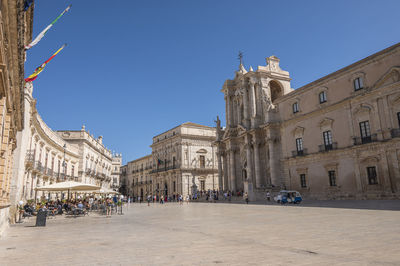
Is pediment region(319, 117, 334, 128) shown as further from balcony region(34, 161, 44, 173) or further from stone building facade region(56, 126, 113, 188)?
stone building facade region(56, 126, 113, 188)

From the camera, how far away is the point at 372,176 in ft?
74.7

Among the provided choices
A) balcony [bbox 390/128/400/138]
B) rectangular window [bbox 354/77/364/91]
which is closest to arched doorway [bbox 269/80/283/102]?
rectangular window [bbox 354/77/364/91]

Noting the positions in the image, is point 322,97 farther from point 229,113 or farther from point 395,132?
point 229,113

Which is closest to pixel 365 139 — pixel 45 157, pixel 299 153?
pixel 299 153

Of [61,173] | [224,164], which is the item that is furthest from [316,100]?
[61,173]

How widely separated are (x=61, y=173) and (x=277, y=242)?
34.7 metres

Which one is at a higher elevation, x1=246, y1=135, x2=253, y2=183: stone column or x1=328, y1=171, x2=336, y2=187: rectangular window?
x1=246, y1=135, x2=253, y2=183: stone column

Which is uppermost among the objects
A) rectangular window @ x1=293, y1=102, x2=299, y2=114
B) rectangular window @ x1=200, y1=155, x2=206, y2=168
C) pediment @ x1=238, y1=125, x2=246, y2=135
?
rectangular window @ x1=293, y1=102, x2=299, y2=114

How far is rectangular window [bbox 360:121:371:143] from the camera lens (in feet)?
76.8

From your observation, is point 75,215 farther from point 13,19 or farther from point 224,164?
point 224,164

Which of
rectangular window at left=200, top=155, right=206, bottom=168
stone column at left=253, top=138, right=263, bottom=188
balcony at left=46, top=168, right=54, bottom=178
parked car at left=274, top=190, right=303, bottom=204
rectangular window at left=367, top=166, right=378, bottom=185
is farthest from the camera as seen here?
rectangular window at left=200, top=155, right=206, bottom=168

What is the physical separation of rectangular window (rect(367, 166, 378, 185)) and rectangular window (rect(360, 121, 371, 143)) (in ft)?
7.20

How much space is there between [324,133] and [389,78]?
7.07 m

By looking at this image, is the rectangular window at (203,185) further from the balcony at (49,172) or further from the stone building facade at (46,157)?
the balcony at (49,172)
